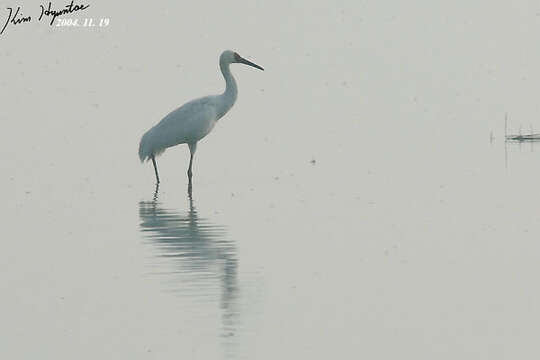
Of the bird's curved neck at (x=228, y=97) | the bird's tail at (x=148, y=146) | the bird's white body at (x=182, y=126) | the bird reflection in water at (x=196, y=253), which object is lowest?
the bird reflection in water at (x=196, y=253)

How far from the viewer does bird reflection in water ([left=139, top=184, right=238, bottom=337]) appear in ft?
41.2

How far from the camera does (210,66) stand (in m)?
44.1

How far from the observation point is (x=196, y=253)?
48.6 ft

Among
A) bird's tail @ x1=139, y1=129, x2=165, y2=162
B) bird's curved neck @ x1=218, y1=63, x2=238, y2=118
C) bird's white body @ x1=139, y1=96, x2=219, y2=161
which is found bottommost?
bird's tail @ x1=139, y1=129, x2=165, y2=162

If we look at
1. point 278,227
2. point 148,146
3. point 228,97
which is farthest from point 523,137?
point 278,227

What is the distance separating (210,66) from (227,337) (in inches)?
1312

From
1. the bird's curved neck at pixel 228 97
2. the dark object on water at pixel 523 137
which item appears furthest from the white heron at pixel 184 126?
the dark object on water at pixel 523 137

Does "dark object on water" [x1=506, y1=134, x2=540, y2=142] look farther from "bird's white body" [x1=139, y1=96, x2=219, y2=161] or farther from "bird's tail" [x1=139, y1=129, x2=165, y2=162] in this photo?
"bird's tail" [x1=139, y1=129, x2=165, y2=162]

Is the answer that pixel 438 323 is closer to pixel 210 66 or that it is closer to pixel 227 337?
pixel 227 337

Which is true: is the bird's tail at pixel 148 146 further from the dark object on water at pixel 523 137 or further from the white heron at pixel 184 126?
the dark object on water at pixel 523 137

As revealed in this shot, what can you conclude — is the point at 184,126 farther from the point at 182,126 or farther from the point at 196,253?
the point at 196,253

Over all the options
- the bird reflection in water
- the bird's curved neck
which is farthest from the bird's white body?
the bird reflection in water

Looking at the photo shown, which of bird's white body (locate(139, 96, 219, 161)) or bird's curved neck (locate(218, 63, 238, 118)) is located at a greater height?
bird's curved neck (locate(218, 63, 238, 118))

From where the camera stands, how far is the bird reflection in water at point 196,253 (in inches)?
494
